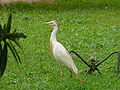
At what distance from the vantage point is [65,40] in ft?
45.8

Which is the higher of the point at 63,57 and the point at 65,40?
the point at 63,57

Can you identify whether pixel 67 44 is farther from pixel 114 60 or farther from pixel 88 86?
pixel 88 86

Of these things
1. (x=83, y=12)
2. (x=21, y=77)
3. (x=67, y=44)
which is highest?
(x=21, y=77)

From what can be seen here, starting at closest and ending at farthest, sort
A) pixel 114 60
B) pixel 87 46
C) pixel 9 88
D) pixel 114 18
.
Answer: pixel 9 88 → pixel 114 60 → pixel 87 46 → pixel 114 18

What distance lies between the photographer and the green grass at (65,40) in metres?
9.15

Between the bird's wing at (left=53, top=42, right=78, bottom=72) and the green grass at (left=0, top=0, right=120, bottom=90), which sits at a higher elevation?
the bird's wing at (left=53, top=42, right=78, bottom=72)

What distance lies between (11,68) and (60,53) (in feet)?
5.62

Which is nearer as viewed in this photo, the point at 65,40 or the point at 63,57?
the point at 63,57

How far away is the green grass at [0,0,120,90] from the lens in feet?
30.0

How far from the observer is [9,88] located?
870 centimetres

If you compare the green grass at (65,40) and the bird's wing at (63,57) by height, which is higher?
the bird's wing at (63,57)

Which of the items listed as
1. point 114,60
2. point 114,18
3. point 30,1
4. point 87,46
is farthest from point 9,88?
point 30,1

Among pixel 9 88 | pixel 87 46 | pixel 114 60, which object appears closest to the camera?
pixel 9 88

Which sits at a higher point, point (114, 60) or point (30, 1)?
point (114, 60)
